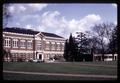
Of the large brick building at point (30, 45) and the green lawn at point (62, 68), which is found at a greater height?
the large brick building at point (30, 45)

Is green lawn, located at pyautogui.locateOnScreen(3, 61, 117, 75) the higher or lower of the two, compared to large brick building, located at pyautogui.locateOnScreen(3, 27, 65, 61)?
lower

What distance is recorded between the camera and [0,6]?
15.4 feet

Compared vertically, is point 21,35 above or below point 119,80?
above

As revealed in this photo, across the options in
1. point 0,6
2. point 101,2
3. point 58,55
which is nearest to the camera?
point 0,6

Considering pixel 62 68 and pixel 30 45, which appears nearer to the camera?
pixel 30 45

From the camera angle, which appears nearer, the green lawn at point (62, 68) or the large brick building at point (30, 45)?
the large brick building at point (30, 45)

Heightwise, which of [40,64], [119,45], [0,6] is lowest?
[40,64]

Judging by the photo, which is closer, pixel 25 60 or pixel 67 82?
pixel 67 82

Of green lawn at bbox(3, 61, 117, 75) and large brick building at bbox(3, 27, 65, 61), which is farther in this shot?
green lawn at bbox(3, 61, 117, 75)

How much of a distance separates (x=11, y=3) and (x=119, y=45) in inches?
88.3

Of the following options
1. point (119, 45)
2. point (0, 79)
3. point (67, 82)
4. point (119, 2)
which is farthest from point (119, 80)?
point (0, 79)

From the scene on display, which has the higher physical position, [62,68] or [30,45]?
[30,45]

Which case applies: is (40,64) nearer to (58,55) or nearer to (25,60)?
(25,60)

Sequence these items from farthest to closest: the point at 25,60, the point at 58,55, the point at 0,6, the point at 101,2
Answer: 1. the point at 25,60
2. the point at 58,55
3. the point at 101,2
4. the point at 0,6
